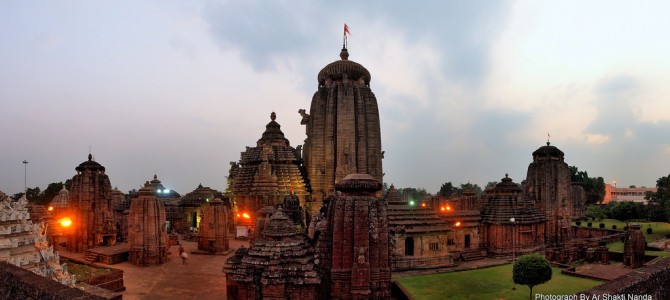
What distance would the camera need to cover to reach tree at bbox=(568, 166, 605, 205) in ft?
277

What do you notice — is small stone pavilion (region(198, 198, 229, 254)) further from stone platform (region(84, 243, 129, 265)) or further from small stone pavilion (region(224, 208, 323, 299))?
small stone pavilion (region(224, 208, 323, 299))

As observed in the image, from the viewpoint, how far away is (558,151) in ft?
143

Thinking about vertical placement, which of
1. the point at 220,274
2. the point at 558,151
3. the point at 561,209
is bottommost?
the point at 220,274

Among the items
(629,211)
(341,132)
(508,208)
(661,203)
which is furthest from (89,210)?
(661,203)

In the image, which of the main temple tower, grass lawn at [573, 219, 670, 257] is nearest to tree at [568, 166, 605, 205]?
grass lawn at [573, 219, 670, 257]

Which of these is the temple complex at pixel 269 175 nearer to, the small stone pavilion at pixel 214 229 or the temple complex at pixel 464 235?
the small stone pavilion at pixel 214 229

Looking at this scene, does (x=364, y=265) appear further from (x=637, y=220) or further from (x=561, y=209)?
(x=637, y=220)

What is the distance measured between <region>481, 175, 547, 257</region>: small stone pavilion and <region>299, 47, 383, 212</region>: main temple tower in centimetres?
1137

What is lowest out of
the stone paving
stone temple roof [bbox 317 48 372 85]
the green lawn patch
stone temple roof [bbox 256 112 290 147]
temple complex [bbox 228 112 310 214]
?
the stone paving

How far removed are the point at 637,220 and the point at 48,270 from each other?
2558 inches

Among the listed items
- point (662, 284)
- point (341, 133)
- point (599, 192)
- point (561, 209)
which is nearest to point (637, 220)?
point (561, 209)

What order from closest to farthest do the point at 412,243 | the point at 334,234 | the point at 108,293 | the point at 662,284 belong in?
the point at 662,284, the point at 334,234, the point at 108,293, the point at 412,243

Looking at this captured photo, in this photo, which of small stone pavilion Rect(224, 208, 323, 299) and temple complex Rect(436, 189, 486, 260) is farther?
temple complex Rect(436, 189, 486, 260)

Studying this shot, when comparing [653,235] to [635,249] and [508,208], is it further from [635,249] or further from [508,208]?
[635,249]
